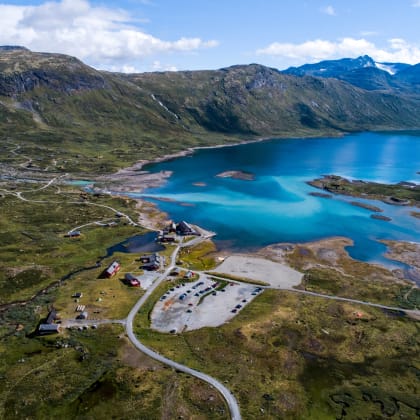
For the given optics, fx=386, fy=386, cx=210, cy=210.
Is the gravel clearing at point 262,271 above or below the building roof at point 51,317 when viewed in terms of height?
below

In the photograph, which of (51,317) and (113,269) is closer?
(51,317)

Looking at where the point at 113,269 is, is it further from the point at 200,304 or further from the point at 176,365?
the point at 176,365

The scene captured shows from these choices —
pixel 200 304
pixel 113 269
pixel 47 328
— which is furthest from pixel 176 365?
pixel 113 269

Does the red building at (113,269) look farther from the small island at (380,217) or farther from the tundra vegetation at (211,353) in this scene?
the small island at (380,217)

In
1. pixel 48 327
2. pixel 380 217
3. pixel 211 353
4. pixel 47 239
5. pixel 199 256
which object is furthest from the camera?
pixel 380 217

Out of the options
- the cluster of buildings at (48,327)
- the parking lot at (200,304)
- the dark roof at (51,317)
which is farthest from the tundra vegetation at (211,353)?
the parking lot at (200,304)

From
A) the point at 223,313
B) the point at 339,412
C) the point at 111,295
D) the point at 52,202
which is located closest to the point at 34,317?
the point at 111,295

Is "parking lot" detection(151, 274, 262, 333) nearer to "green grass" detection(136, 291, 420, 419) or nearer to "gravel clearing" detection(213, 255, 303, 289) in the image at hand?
"green grass" detection(136, 291, 420, 419)

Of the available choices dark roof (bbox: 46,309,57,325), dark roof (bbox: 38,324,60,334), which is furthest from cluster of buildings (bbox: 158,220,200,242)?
dark roof (bbox: 38,324,60,334)
